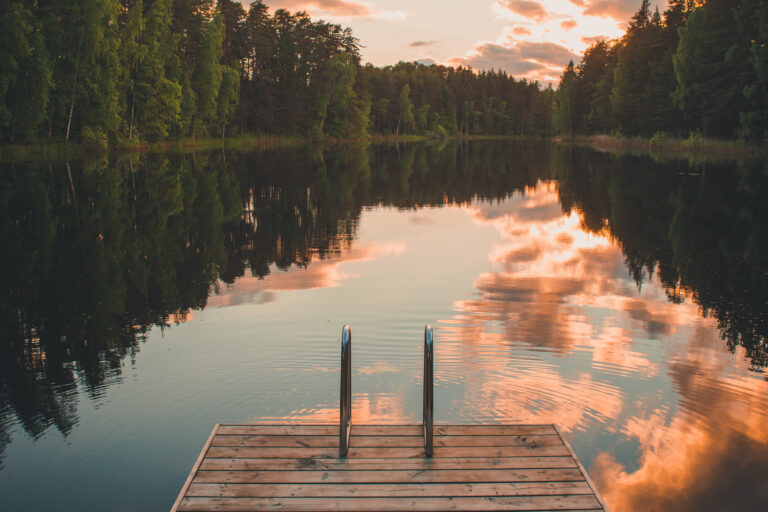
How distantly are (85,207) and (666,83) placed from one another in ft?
226

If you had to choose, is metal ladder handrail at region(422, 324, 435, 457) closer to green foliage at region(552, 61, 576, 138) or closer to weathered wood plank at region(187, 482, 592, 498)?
weathered wood plank at region(187, 482, 592, 498)

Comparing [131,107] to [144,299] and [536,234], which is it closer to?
[536,234]

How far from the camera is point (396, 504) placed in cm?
→ 466

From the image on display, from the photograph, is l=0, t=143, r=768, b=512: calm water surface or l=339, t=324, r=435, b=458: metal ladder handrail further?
l=0, t=143, r=768, b=512: calm water surface

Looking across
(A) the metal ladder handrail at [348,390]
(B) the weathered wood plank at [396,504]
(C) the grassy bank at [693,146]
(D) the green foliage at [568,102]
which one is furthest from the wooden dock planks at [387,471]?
(D) the green foliage at [568,102]

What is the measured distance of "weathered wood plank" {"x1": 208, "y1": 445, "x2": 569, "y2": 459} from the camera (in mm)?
5324

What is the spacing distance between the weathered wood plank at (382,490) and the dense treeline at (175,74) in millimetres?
49662

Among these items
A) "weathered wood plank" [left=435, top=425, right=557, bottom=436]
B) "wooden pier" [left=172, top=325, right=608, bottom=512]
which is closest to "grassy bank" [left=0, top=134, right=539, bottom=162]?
"wooden pier" [left=172, top=325, right=608, bottom=512]

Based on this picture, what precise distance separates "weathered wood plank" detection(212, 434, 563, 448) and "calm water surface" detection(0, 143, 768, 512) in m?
0.67

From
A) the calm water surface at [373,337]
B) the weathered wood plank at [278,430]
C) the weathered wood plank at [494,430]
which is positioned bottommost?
the calm water surface at [373,337]

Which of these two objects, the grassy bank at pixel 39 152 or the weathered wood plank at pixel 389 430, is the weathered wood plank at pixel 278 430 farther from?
the grassy bank at pixel 39 152

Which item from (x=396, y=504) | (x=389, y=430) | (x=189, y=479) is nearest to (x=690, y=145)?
(x=389, y=430)

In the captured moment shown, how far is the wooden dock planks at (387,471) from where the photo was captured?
4691 mm

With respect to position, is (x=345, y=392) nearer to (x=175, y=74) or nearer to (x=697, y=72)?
(x=697, y=72)
